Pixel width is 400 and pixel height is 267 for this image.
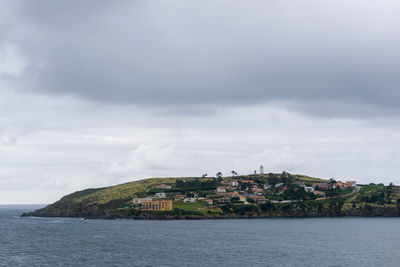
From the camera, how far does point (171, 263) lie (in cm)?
9338

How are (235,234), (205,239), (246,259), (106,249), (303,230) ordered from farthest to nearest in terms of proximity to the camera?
(303,230) → (235,234) → (205,239) → (106,249) → (246,259)

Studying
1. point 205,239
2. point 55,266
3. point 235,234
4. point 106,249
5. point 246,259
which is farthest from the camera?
point 235,234

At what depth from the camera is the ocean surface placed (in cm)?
9638

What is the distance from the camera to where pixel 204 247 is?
116438 mm

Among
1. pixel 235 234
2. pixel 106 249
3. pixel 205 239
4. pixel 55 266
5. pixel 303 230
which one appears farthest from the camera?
pixel 303 230

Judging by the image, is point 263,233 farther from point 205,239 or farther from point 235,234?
point 205,239

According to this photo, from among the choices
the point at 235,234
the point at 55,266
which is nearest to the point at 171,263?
the point at 55,266

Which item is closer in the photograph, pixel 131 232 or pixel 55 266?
pixel 55 266

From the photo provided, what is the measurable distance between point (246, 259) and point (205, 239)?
35.2 meters

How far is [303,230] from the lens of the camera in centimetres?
16175

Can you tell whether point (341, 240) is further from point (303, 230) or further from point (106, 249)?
point (106, 249)

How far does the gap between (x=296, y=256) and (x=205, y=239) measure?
36195mm

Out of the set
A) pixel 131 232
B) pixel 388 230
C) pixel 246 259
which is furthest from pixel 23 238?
pixel 388 230

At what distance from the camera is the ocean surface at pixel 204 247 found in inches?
3794
